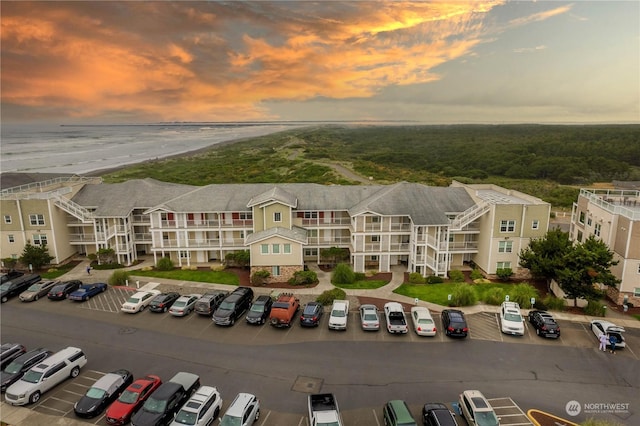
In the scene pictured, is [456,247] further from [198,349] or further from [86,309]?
[86,309]

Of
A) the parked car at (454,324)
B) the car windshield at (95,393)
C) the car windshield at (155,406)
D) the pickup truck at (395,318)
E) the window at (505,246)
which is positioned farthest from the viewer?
the window at (505,246)

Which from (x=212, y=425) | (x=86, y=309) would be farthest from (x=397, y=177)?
(x=212, y=425)

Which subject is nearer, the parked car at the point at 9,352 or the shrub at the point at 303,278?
the parked car at the point at 9,352

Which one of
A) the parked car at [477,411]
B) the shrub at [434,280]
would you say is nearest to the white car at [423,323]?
the parked car at [477,411]

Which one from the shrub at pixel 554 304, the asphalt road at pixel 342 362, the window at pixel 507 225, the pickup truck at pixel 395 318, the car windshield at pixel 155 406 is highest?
the window at pixel 507 225

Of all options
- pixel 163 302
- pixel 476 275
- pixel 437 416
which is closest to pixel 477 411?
pixel 437 416

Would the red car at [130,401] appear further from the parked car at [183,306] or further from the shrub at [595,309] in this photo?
the shrub at [595,309]
